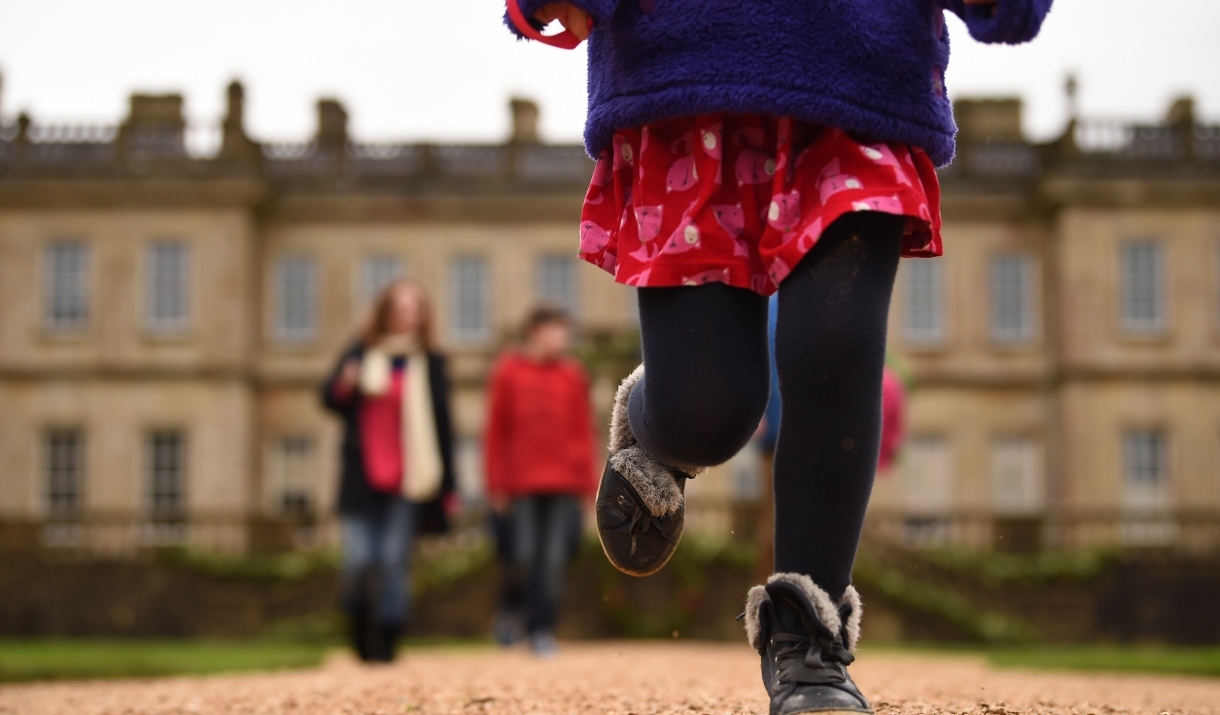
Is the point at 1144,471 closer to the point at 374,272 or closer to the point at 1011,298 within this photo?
the point at 1011,298

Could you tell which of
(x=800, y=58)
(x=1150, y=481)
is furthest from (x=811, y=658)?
(x=1150, y=481)

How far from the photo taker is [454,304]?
37.1 metres

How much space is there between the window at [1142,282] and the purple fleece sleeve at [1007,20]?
34.5 metres

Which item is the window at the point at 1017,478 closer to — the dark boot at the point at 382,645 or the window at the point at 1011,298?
the window at the point at 1011,298

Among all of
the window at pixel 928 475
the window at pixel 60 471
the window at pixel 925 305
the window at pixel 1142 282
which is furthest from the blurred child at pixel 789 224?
the window at pixel 60 471

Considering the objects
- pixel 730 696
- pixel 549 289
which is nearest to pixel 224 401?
pixel 549 289

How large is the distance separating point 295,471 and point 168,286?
5.08 meters

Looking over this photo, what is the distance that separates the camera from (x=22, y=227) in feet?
119

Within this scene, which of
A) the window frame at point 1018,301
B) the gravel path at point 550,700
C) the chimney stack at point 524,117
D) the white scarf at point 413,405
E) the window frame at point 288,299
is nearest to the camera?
the gravel path at point 550,700

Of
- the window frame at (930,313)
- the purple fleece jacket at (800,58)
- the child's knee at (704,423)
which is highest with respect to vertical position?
the window frame at (930,313)

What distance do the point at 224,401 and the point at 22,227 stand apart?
6.18 metres

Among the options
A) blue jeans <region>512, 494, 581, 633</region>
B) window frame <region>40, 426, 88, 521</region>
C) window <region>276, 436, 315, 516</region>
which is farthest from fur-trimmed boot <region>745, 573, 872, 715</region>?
window frame <region>40, 426, 88, 521</region>

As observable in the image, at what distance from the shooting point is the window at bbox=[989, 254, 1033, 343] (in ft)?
120

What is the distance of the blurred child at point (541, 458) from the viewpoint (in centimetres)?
1031
